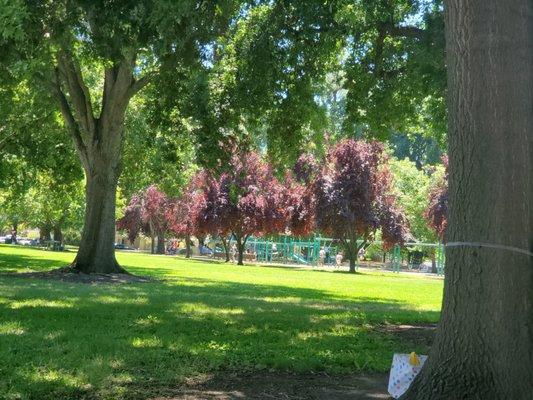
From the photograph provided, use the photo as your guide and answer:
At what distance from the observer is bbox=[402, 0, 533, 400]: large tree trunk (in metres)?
4.21

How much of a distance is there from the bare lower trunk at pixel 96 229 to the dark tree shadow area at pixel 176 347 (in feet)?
23.4

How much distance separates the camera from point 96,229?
18.0 metres

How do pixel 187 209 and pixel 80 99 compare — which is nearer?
pixel 80 99

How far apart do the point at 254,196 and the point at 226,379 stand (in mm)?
36594

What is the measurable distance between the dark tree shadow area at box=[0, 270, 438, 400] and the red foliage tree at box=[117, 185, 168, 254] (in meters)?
44.1

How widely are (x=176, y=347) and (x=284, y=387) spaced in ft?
5.28

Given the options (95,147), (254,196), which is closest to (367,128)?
(95,147)

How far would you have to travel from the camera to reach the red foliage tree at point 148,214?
57.8 metres

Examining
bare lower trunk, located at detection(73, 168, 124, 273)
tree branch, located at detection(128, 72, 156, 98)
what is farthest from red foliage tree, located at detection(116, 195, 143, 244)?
tree branch, located at detection(128, 72, 156, 98)

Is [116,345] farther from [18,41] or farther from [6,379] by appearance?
[18,41]

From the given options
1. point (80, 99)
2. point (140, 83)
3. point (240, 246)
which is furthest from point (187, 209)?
point (140, 83)

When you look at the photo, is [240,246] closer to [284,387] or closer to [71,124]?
[71,124]

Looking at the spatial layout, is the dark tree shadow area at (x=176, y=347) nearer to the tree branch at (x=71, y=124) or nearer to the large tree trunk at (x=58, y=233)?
the tree branch at (x=71, y=124)

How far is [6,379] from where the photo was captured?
17.0ft
